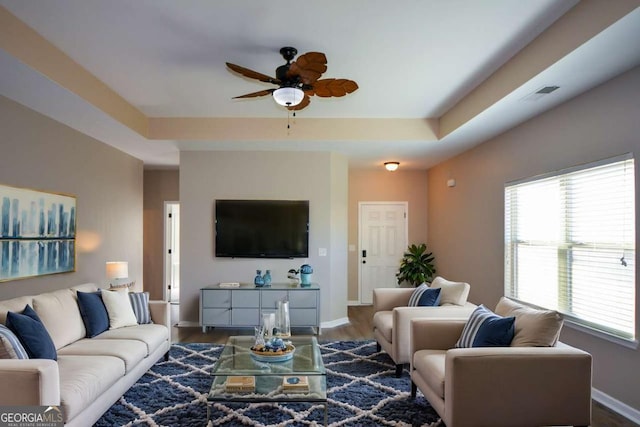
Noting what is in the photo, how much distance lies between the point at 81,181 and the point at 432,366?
4.45 m

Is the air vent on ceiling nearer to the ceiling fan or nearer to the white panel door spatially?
the ceiling fan

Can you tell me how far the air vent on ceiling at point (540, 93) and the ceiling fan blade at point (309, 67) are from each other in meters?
1.88

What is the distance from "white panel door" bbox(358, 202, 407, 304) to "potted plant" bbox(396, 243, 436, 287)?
13.8 inches

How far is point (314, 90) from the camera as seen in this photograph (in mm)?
3102

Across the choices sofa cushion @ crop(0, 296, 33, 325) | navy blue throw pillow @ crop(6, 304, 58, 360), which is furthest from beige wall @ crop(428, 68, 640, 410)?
sofa cushion @ crop(0, 296, 33, 325)

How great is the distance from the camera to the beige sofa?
208 centimetres

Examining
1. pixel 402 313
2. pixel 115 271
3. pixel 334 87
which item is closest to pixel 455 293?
pixel 402 313

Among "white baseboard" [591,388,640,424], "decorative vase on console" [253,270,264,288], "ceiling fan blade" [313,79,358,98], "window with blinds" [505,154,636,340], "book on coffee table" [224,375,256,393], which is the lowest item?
"white baseboard" [591,388,640,424]

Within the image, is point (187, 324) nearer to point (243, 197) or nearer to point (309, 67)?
point (243, 197)

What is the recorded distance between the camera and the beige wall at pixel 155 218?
7.45 meters

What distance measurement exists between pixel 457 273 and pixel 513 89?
3.43 meters

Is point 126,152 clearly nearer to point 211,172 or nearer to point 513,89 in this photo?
point 211,172

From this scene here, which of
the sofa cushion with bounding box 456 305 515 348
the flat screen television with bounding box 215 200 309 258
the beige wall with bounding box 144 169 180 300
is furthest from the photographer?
the beige wall with bounding box 144 169 180 300

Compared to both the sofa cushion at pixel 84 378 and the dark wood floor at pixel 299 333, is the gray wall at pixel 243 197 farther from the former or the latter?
the sofa cushion at pixel 84 378
